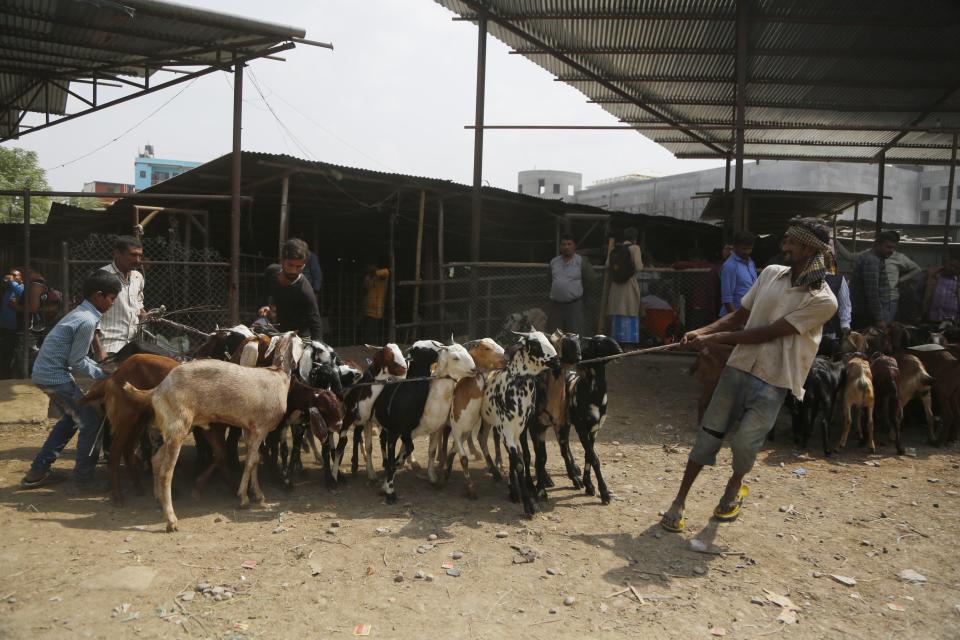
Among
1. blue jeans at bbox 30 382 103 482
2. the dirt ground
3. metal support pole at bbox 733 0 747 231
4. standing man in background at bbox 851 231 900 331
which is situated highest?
metal support pole at bbox 733 0 747 231

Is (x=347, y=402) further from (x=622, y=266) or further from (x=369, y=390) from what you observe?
(x=622, y=266)

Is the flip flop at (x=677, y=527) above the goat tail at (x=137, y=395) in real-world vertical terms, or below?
below

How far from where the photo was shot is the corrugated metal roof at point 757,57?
9.09 m

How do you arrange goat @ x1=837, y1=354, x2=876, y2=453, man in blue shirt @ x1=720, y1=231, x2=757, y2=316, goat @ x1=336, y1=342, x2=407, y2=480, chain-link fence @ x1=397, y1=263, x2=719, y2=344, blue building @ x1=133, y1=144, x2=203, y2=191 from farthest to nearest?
blue building @ x1=133, y1=144, x2=203, y2=191
chain-link fence @ x1=397, y1=263, x2=719, y2=344
man in blue shirt @ x1=720, y1=231, x2=757, y2=316
goat @ x1=837, y1=354, x2=876, y2=453
goat @ x1=336, y1=342, x2=407, y2=480

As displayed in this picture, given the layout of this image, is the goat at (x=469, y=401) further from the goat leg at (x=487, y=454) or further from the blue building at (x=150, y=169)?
the blue building at (x=150, y=169)

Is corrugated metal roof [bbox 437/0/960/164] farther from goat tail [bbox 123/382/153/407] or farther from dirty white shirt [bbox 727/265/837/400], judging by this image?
goat tail [bbox 123/382/153/407]

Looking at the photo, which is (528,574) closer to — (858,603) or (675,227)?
(858,603)

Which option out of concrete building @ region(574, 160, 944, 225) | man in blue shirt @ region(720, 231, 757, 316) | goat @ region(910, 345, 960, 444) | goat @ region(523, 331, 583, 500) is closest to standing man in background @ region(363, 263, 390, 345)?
man in blue shirt @ region(720, 231, 757, 316)

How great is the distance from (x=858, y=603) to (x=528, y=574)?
6.13 ft

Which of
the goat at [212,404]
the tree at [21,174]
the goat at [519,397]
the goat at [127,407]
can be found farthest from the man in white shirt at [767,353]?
the tree at [21,174]

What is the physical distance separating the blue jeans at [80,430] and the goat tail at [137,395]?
2.36 feet

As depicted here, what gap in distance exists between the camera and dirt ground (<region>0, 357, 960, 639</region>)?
3500mm

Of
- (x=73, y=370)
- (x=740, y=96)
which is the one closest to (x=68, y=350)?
(x=73, y=370)

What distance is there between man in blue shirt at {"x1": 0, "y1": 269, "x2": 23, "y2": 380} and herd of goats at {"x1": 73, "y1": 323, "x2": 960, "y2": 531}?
213 inches
